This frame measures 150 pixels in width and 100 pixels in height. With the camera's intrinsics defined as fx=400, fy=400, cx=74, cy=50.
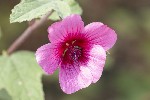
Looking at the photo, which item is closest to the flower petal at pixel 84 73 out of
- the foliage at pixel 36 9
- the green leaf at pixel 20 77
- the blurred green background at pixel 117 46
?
the foliage at pixel 36 9

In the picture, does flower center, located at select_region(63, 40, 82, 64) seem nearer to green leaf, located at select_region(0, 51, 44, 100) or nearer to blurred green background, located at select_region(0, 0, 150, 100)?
green leaf, located at select_region(0, 51, 44, 100)

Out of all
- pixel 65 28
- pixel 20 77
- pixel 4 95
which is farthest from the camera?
pixel 20 77

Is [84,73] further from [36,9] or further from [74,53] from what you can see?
[36,9]

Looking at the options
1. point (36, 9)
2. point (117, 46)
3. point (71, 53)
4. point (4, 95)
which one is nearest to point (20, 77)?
point (4, 95)

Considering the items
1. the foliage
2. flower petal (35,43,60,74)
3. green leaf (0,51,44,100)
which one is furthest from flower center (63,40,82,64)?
green leaf (0,51,44,100)

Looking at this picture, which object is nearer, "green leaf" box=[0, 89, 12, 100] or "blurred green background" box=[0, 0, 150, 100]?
"green leaf" box=[0, 89, 12, 100]

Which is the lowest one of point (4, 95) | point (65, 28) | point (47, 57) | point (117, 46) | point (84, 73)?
point (117, 46)

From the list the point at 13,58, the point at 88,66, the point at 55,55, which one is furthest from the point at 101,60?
the point at 13,58

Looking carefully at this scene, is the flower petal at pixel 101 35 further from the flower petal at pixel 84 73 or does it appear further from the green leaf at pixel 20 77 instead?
the green leaf at pixel 20 77
